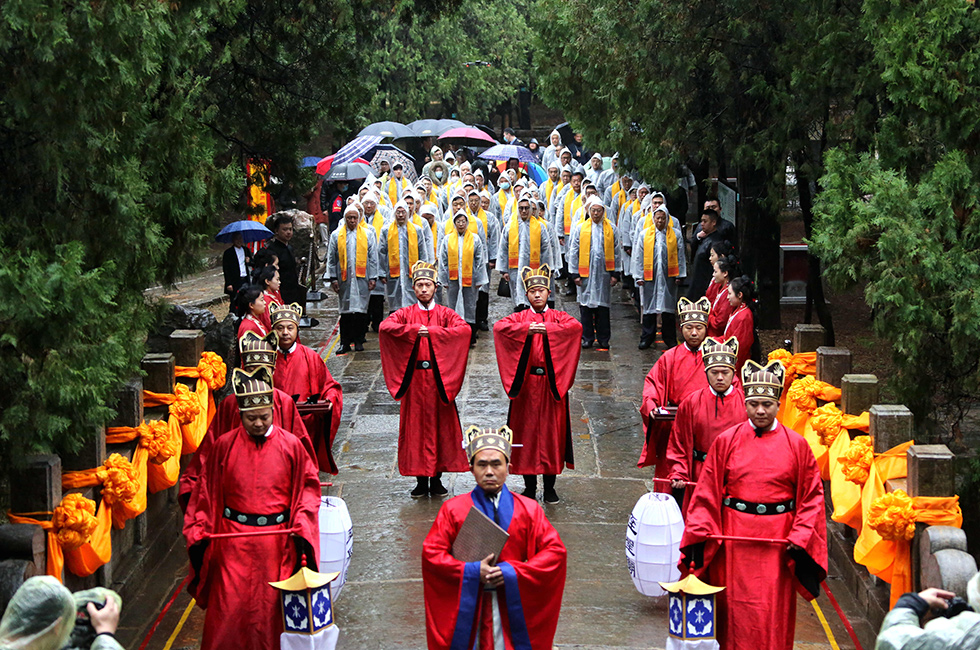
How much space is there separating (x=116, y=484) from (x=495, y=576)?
346 cm

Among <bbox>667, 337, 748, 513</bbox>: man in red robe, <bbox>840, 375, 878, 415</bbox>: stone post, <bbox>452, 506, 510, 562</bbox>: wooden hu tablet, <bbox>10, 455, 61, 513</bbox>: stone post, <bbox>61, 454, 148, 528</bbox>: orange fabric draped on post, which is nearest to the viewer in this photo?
<bbox>452, 506, 510, 562</bbox>: wooden hu tablet

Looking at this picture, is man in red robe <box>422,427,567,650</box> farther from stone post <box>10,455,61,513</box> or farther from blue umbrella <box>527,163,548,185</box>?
blue umbrella <box>527,163,548,185</box>

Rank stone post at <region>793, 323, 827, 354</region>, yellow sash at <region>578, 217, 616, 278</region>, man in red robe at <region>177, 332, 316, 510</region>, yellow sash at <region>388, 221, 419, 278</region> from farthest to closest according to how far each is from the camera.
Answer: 1. yellow sash at <region>578, 217, 616, 278</region>
2. yellow sash at <region>388, 221, 419, 278</region>
3. stone post at <region>793, 323, 827, 354</region>
4. man in red robe at <region>177, 332, 316, 510</region>

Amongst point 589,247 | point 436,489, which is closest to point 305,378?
point 436,489

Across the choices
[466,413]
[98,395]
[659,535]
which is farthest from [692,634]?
[466,413]

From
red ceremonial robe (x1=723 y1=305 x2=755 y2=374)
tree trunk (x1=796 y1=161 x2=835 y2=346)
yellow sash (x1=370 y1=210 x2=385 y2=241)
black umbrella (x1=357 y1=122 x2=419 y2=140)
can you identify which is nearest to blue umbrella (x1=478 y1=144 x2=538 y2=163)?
black umbrella (x1=357 y1=122 x2=419 y2=140)

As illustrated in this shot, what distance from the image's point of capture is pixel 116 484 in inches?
330

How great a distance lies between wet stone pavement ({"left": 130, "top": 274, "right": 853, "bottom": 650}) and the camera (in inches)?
319

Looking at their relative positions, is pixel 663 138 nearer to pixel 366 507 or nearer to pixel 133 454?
pixel 366 507

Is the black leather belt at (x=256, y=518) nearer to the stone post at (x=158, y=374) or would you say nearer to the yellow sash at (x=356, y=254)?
the stone post at (x=158, y=374)

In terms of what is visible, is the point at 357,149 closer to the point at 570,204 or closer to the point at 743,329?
the point at 570,204

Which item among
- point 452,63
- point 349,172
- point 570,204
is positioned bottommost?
point 570,204

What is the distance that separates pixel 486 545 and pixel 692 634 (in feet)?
4.67

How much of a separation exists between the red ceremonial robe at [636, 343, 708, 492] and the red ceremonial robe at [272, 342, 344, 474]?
93.1 inches
